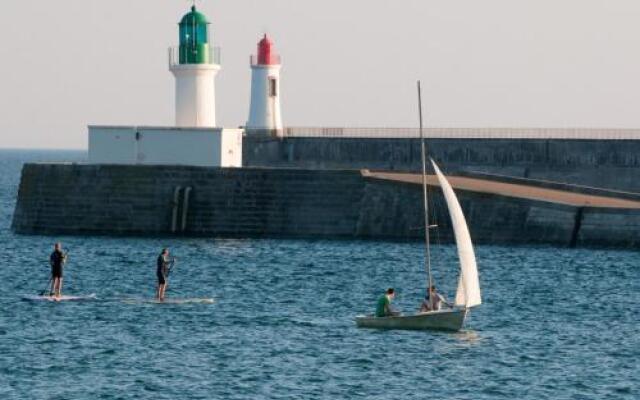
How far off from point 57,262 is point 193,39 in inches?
1026

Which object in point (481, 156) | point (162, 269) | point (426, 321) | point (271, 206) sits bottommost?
point (426, 321)

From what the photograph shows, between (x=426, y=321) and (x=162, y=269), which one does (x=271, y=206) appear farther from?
(x=426, y=321)

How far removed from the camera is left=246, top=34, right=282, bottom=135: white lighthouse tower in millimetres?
86438

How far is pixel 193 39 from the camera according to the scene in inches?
2734

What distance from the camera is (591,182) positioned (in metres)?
77.8

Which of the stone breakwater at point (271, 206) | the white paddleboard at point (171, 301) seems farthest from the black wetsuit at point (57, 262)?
the stone breakwater at point (271, 206)

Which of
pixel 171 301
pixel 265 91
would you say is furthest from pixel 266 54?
pixel 171 301

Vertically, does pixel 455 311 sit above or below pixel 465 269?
below

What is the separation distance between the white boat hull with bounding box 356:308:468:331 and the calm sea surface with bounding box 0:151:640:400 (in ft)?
0.92

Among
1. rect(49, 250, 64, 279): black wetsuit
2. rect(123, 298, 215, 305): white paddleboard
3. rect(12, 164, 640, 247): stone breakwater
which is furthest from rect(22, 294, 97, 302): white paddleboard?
rect(12, 164, 640, 247): stone breakwater

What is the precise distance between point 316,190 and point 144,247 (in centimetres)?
717

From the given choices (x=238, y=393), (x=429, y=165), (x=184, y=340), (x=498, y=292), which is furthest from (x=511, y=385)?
(x=429, y=165)

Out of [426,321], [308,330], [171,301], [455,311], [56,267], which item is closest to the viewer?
[455,311]

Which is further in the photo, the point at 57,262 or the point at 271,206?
the point at 271,206
